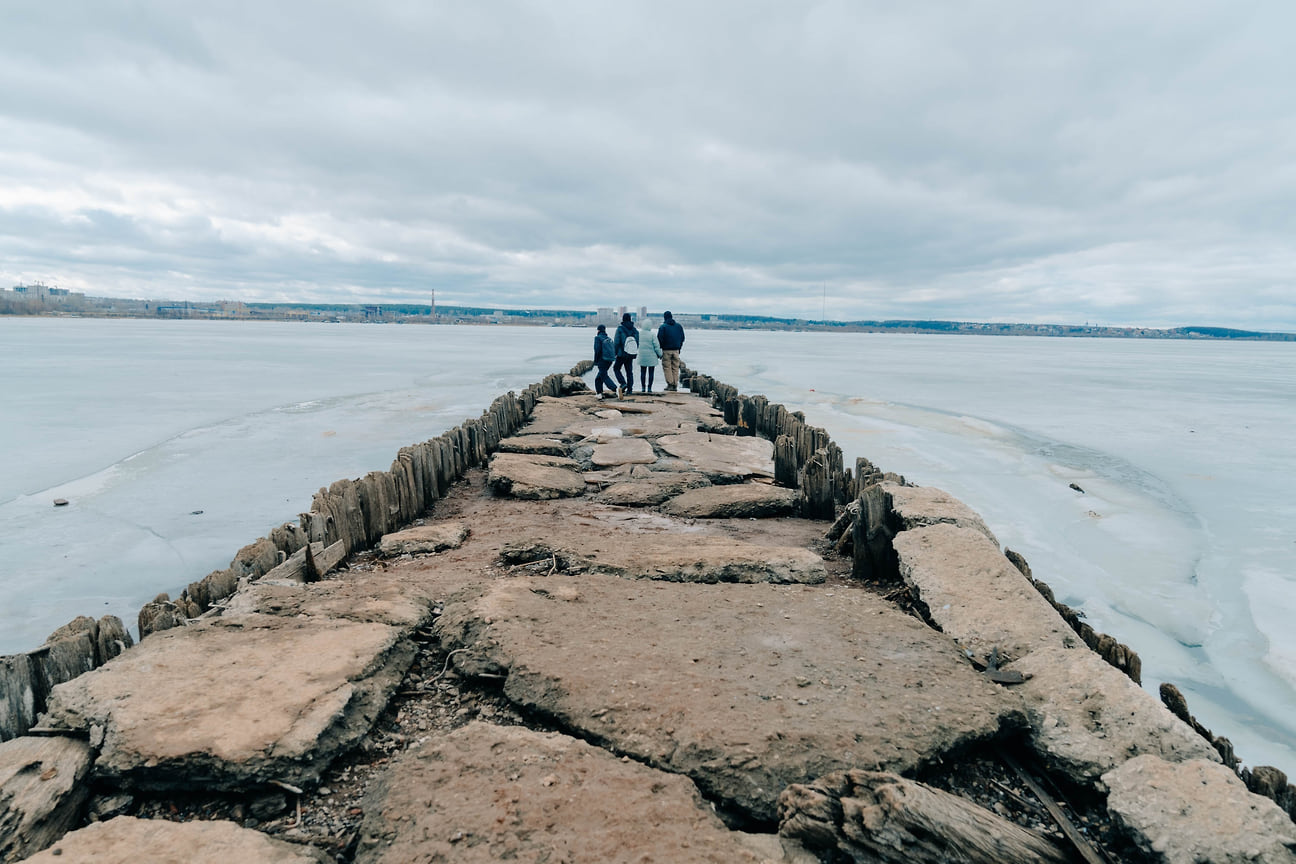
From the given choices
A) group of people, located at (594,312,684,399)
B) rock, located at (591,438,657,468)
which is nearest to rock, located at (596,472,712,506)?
rock, located at (591,438,657,468)

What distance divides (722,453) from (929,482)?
11.2 ft

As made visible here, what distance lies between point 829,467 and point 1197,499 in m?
6.53

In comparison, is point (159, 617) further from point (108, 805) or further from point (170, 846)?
point (170, 846)

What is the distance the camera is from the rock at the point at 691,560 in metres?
3.60

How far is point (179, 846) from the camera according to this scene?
1.71 m

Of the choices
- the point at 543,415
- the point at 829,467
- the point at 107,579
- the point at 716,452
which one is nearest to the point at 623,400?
the point at 543,415

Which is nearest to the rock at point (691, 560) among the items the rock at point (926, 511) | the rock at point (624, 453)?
the rock at point (926, 511)

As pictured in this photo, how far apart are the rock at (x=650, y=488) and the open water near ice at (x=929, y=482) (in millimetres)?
3001

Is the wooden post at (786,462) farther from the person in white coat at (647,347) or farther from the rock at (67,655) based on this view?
the person in white coat at (647,347)

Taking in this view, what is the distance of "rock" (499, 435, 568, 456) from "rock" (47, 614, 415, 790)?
4.24m

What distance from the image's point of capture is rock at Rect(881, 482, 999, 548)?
3729mm

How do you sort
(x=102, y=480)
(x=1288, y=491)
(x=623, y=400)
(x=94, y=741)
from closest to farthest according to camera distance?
(x=94, y=741) → (x=102, y=480) → (x=1288, y=491) → (x=623, y=400)

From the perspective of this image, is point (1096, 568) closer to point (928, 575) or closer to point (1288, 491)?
point (928, 575)

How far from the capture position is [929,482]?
891 cm
